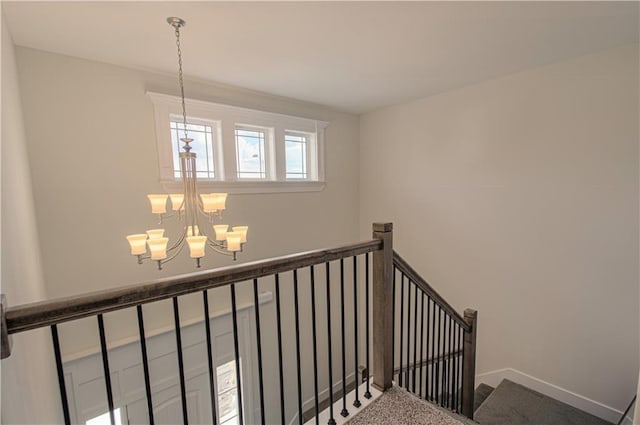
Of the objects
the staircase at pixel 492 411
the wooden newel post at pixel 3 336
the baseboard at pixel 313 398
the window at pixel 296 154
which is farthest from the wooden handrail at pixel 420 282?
the baseboard at pixel 313 398

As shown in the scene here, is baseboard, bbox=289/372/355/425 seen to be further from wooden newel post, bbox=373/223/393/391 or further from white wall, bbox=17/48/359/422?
wooden newel post, bbox=373/223/393/391

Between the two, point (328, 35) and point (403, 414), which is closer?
point (403, 414)

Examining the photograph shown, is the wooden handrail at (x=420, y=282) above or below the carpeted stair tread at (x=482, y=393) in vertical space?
above

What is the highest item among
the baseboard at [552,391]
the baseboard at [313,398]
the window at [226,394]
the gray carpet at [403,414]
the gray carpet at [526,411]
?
the gray carpet at [403,414]

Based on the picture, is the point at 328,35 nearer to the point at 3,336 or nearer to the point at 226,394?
the point at 3,336

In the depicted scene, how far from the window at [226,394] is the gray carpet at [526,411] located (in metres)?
2.64

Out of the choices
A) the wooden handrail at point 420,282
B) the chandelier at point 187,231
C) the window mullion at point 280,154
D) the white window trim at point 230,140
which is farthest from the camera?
the window mullion at point 280,154

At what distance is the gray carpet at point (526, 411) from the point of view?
2609 millimetres

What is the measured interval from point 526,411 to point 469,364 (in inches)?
34.5

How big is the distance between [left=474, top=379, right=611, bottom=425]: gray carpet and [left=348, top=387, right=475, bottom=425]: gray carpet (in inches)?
60.1

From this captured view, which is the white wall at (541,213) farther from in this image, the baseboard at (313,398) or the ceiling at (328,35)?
the baseboard at (313,398)

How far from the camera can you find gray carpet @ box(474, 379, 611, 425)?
2609 mm

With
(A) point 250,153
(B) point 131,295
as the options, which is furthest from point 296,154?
(B) point 131,295

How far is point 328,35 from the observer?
7.04ft
